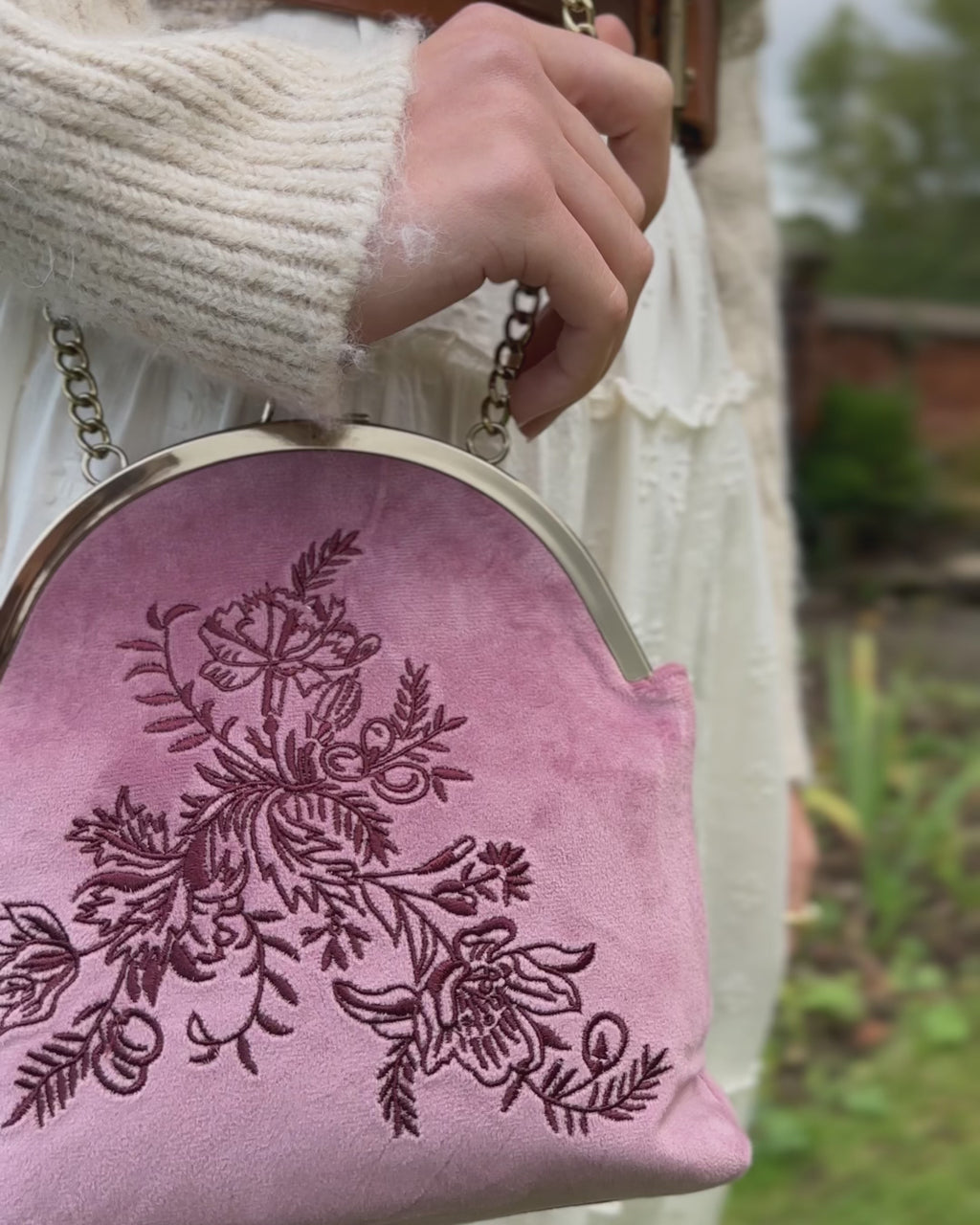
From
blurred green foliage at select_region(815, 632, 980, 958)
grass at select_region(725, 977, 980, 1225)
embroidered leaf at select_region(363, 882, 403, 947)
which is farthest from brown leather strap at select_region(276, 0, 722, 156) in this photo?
blurred green foliage at select_region(815, 632, 980, 958)

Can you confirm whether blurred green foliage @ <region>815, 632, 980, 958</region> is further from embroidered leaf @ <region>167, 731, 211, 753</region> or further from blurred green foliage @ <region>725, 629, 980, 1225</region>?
embroidered leaf @ <region>167, 731, 211, 753</region>

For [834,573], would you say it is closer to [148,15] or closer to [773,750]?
[773,750]

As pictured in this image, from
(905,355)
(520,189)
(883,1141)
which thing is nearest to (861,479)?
(905,355)

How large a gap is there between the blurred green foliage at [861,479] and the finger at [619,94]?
4.21 m

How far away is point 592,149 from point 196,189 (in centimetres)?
18

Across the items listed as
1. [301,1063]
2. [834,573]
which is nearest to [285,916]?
[301,1063]

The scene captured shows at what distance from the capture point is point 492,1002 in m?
0.52

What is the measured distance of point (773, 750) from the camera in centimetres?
88

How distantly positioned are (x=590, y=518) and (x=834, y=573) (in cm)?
402

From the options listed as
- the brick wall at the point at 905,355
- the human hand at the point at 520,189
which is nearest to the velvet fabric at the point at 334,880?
the human hand at the point at 520,189

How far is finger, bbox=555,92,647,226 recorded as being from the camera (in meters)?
0.52

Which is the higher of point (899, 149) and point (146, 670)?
point (899, 149)

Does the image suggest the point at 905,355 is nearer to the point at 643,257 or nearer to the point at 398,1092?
the point at 643,257

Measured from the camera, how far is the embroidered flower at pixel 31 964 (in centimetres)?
49
